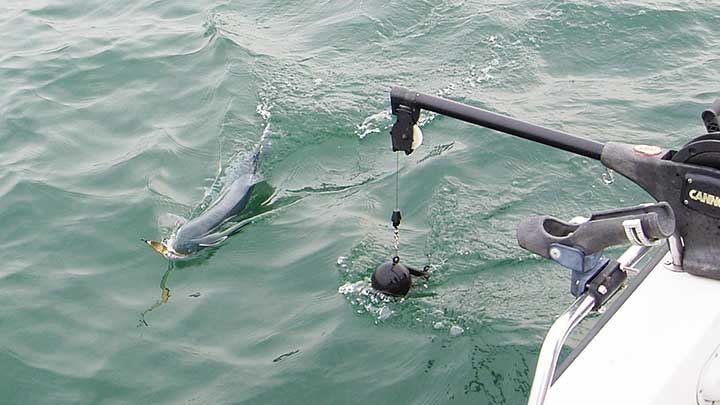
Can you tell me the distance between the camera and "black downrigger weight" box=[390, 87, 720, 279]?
8.94 feet

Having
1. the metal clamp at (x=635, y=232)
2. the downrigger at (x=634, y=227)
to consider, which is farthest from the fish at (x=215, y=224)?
A: the metal clamp at (x=635, y=232)

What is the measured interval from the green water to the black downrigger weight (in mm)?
1455

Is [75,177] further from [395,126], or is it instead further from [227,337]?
[395,126]

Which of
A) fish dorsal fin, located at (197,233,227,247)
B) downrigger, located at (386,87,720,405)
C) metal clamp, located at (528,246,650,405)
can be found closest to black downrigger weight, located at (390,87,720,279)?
downrigger, located at (386,87,720,405)

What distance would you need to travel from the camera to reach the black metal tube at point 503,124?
3.06 m

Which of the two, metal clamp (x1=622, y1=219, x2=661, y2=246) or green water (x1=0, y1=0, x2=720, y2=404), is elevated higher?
metal clamp (x1=622, y1=219, x2=661, y2=246)

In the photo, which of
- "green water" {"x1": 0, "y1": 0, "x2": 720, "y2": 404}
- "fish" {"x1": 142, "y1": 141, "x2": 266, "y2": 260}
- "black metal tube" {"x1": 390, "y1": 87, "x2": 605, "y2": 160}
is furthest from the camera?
"fish" {"x1": 142, "y1": 141, "x2": 266, "y2": 260}

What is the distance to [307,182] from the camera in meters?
6.48

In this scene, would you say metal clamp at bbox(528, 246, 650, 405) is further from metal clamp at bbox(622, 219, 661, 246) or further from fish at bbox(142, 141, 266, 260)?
fish at bbox(142, 141, 266, 260)

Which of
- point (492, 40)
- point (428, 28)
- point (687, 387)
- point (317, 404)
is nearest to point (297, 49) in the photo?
point (428, 28)

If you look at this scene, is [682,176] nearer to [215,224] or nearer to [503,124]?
[503,124]

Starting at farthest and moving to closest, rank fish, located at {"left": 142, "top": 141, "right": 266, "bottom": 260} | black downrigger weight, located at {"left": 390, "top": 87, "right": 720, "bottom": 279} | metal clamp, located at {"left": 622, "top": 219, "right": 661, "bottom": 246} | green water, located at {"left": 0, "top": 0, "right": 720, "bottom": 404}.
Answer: fish, located at {"left": 142, "top": 141, "right": 266, "bottom": 260} → green water, located at {"left": 0, "top": 0, "right": 720, "bottom": 404} → black downrigger weight, located at {"left": 390, "top": 87, "right": 720, "bottom": 279} → metal clamp, located at {"left": 622, "top": 219, "right": 661, "bottom": 246}

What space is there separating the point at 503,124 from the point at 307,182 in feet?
11.1

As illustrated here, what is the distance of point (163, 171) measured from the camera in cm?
682
